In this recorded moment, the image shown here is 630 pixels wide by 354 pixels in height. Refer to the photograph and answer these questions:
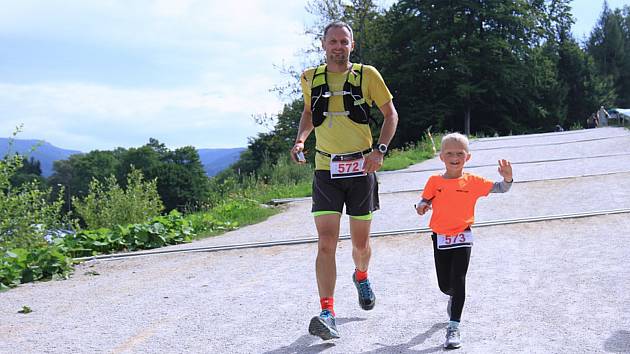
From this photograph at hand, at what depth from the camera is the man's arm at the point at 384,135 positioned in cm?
484

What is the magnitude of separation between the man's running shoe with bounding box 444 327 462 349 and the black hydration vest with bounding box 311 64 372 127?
158 cm

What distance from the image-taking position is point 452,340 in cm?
429

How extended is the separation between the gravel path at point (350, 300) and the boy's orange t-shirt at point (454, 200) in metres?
0.72

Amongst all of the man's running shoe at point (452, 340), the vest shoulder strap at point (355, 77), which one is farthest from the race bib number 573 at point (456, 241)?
the vest shoulder strap at point (355, 77)

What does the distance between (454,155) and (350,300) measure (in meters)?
1.68

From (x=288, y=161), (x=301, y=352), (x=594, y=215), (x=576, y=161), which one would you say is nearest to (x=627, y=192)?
(x=594, y=215)

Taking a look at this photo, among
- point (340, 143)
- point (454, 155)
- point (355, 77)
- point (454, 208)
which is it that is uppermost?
point (355, 77)

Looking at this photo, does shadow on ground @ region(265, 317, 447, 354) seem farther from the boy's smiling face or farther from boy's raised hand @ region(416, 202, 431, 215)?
the boy's smiling face

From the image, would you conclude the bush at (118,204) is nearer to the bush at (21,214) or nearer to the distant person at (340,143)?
the bush at (21,214)

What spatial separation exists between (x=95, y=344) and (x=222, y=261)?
131 inches

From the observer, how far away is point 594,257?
6609 mm

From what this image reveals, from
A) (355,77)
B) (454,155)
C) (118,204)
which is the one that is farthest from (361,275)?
(118,204)

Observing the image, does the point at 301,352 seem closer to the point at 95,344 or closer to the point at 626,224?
the point at 95,344

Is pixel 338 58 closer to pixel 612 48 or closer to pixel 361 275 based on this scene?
pixel 361 275
